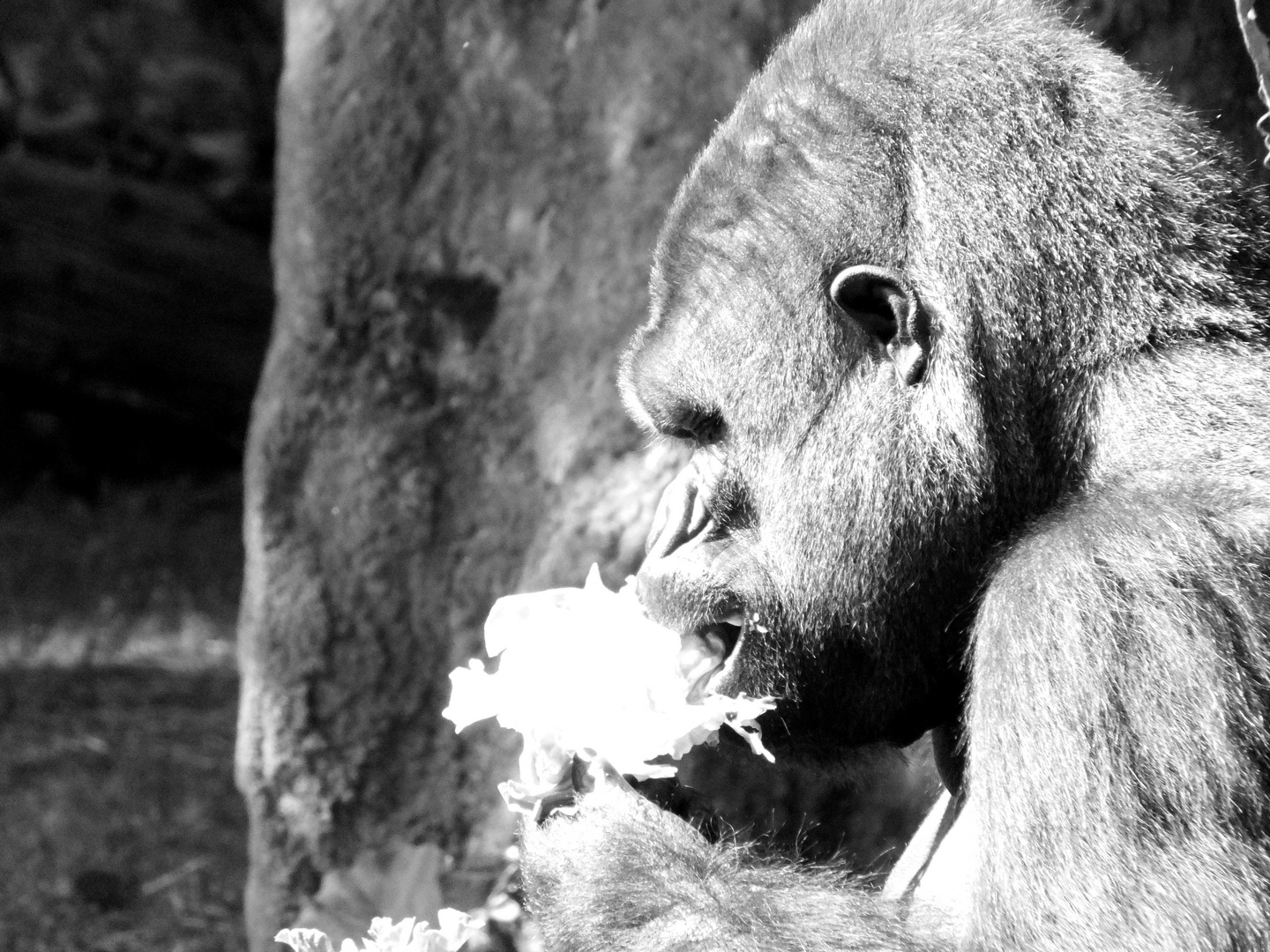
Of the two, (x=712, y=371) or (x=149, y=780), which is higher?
(x=712, y=371)

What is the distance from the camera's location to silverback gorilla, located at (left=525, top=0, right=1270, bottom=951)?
5.26ft

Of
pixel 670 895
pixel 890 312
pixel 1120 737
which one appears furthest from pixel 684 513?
pixel 1120 737

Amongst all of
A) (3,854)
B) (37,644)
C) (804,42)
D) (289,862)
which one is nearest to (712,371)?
(804,42)

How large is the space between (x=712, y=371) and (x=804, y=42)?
Answer: 49 centimetres

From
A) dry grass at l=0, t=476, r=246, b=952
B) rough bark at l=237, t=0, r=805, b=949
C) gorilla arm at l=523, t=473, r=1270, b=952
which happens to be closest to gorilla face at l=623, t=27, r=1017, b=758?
gorilla arm at l=523, t=473, r=1270, b=952

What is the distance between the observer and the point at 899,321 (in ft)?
6.27

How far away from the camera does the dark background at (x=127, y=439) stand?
4.54 metres

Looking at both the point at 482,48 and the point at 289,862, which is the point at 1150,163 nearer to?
the point at 482,48

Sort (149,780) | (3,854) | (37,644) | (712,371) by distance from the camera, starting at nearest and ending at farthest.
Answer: (712,371) < (3,854) < (149,780) < (37,644)

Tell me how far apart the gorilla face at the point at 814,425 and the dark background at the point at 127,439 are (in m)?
2.46

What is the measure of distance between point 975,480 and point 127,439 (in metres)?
6.69

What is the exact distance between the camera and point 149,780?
494 cm

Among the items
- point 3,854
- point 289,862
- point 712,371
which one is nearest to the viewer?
point 712,371

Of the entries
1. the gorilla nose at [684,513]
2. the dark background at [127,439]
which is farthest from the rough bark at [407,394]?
the gorilla nose at [684,513]
